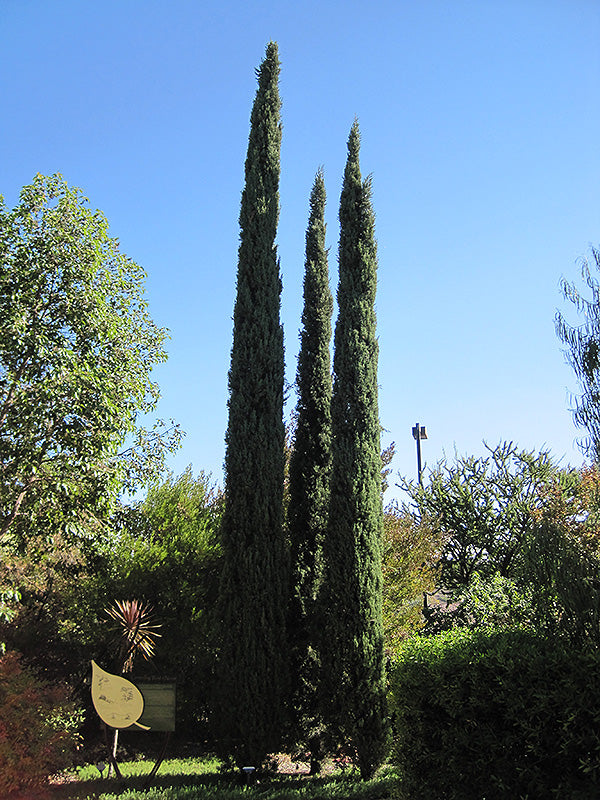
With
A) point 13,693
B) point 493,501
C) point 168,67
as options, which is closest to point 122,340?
point 168,67

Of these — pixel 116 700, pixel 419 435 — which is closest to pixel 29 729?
pixel 116 700


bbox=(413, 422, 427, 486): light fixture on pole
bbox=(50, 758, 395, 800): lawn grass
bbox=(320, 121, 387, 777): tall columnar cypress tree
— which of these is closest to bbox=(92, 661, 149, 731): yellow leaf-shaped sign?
bbox=(50, 758, 395, 800): lawn grass

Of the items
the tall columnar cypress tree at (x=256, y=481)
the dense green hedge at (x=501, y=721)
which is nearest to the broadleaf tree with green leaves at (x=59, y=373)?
the tall columnar cypress tree at (x=256, y=481)

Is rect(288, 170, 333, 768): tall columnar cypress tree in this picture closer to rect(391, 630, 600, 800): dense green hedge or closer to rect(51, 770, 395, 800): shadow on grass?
rect(51, 770, 395, 800): shadow on grass

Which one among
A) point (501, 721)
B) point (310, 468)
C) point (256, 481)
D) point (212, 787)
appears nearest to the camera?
point (501, 721)

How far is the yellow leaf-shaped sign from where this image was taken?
7.42 m

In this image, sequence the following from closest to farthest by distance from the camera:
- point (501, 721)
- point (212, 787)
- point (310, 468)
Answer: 1. point (501, 721)
2. point (212, 787)
3. point (310, 468)

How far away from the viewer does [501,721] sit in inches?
229

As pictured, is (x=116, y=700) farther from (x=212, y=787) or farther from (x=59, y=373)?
(x=59, y=373)

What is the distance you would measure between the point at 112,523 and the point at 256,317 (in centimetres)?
377

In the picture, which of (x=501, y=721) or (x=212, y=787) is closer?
(x=501, y=721)

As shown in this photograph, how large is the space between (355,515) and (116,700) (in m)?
3.73

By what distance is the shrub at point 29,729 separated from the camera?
7.01 meters

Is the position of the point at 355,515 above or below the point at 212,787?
above
